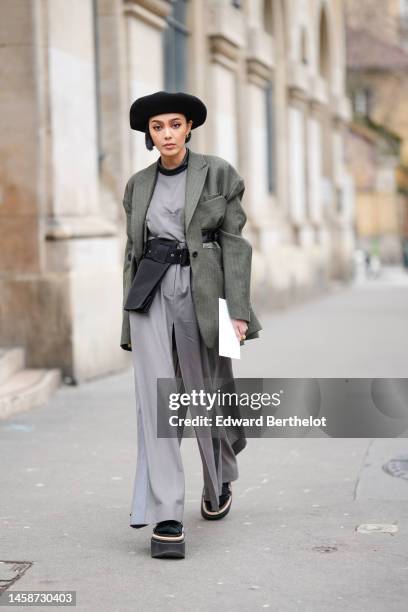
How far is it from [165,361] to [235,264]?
1.69 ft

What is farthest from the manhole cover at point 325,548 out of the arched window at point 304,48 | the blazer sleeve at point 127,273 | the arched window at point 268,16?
the arched window at point 304,48

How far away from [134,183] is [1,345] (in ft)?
17.5

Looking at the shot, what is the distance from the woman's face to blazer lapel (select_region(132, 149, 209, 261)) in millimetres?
89

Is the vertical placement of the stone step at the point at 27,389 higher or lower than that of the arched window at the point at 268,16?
lower

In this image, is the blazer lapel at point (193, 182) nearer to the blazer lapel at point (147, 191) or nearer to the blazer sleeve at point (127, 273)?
the blazer lapel at point (147, 191)

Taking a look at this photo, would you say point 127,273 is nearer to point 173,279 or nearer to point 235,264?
point 173,279

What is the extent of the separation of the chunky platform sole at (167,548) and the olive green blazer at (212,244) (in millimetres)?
853

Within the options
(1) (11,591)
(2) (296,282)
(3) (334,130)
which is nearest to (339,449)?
(1) (11,591)

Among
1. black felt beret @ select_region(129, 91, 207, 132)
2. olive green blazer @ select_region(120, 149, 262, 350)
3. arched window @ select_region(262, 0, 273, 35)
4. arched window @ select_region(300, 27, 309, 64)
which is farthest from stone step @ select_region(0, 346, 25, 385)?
arched window @ select_region(300, 27, 309, 64)

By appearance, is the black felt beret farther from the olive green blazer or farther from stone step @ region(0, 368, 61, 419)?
stone step @ region(0, 368, 61, 419)

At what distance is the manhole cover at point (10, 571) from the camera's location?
4.93 metres

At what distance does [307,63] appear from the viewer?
25.7 metres

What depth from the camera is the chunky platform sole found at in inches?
210

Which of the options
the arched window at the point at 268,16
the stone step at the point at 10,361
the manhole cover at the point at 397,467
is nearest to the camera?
the manhole cover at the point at 397,467
